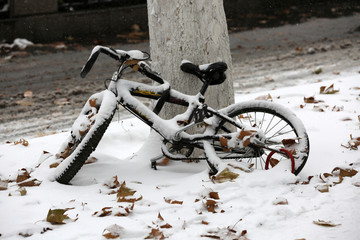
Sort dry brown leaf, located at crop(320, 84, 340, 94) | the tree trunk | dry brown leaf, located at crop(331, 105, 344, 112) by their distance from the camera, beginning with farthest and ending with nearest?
dry brown leaf, located at crop(320, 84, 340, 94)
dry brown leaf, located at crop(331, 105, 344, 112)
the tree trunk

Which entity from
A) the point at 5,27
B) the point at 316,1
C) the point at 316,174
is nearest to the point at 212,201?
the point at 316,174

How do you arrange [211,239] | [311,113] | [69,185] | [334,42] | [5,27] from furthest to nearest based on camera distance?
1. [5,27]
2. [334,42]
3. [311,113]
4. [69,185]
5. [211,239]

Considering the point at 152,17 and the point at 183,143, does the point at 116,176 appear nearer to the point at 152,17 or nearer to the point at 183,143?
the point at 183,143

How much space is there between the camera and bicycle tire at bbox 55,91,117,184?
3969 mm

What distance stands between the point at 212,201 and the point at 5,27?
336 inches

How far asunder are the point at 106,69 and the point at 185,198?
5.28m

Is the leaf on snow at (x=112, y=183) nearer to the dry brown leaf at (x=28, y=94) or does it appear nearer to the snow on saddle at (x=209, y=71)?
the snow on saddle at (x=209, y=71)

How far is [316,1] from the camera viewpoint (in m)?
14.7

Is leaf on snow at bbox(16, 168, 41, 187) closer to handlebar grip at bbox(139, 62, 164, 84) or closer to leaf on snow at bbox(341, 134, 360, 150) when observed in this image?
handlebar grip at bbox(139, 62, 164, 84)

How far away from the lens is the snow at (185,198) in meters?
3.28

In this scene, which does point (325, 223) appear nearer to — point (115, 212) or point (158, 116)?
point (115, 212)

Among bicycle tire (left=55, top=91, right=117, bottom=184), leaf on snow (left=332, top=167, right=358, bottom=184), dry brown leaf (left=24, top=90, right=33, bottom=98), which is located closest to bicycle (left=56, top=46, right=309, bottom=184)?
bicycle tire (left=55, top=91, right=117, bottom=184)

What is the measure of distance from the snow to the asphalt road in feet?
5.30

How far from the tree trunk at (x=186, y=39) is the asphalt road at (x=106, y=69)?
75.1 inches
